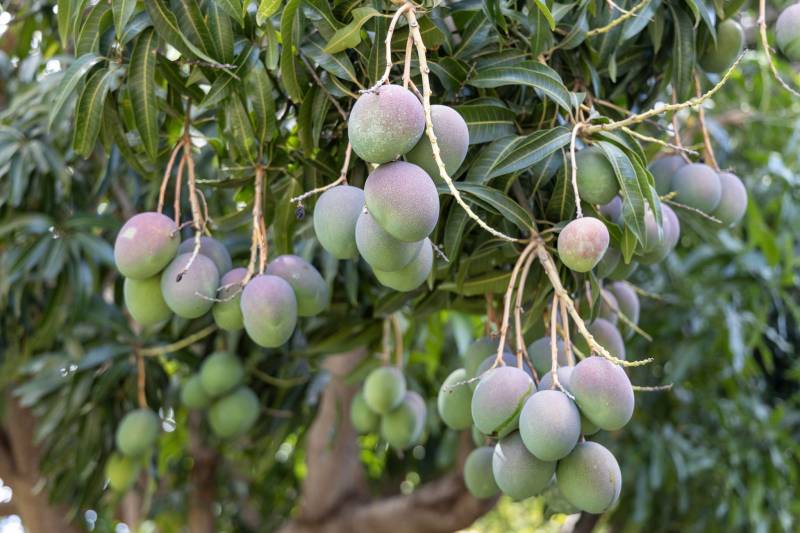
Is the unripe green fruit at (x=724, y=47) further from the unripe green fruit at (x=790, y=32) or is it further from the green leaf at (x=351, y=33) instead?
the green leaf at (x=351, y=33)

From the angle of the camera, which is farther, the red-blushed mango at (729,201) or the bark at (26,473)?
the bark at (26,473)

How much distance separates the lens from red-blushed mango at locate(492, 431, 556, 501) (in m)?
1.02

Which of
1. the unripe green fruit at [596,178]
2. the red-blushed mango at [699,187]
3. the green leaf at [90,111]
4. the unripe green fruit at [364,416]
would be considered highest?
the green leaf at [90,111]

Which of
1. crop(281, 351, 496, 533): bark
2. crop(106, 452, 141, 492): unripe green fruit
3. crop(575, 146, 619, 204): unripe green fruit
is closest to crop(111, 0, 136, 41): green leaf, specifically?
crop(575, 146, 619, 204): unripe green fruit

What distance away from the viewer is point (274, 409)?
6.96ft

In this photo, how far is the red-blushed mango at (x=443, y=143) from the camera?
3.12 ft

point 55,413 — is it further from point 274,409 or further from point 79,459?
point 274,409

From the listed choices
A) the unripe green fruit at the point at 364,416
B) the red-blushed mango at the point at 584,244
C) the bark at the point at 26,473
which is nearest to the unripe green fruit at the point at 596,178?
the red-blushed mango at the point at 584,244

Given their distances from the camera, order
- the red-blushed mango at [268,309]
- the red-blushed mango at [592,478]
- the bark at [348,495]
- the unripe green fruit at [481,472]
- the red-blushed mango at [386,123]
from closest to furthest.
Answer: the red-blushed mango at [386,123] < the red-blushed mango at [592,478] < the red-blushed mango at [268,309] < the unripe green fruit at [481,472] < the bark at [348,495]

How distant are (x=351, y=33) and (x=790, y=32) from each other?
0.61 metres

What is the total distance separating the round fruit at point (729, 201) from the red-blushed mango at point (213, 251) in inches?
27.0

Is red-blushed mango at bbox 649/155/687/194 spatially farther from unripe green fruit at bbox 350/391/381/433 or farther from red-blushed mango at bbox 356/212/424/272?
unripe green fruit at bbox 350/391/381/433

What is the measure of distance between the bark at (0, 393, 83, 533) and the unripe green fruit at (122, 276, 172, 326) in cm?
143

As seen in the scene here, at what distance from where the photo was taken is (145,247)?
1.15m
